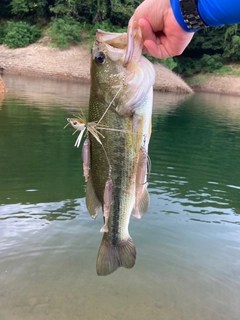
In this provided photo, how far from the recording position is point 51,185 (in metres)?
7.41

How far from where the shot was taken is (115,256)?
2.58 meters

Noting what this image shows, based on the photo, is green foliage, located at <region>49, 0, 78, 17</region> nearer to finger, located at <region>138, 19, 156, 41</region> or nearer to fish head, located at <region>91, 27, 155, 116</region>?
finger, located at <region>138, 19, 156, 41</region>

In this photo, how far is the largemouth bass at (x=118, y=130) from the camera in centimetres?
199

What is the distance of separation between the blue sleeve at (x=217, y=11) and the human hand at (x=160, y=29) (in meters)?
0.12

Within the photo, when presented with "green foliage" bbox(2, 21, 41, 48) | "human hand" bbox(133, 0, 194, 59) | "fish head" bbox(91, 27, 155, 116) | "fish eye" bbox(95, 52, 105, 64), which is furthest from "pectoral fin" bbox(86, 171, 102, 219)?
"green foliage" bbox(2, 21, 41, 48)

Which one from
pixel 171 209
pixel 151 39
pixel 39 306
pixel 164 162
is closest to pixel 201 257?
pixel 171 209

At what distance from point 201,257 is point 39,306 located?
8.18 ft

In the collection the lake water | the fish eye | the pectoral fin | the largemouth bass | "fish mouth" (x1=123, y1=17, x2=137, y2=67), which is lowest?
the lake water

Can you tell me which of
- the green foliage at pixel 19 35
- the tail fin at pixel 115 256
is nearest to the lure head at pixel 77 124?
the tail fin at pixel 115 256

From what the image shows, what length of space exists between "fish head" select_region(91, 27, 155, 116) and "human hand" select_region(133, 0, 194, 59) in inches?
9.6

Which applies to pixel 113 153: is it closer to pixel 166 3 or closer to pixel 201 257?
pixel 166 3

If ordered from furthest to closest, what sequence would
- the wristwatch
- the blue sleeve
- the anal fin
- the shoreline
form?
the shoreline < the anal fin < the wristwatch < the blue sleeve

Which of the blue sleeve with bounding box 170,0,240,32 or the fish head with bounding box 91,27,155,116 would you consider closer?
the blue sleeve with bounding box 170,0,240,32

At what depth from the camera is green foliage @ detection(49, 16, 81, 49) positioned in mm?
33594
